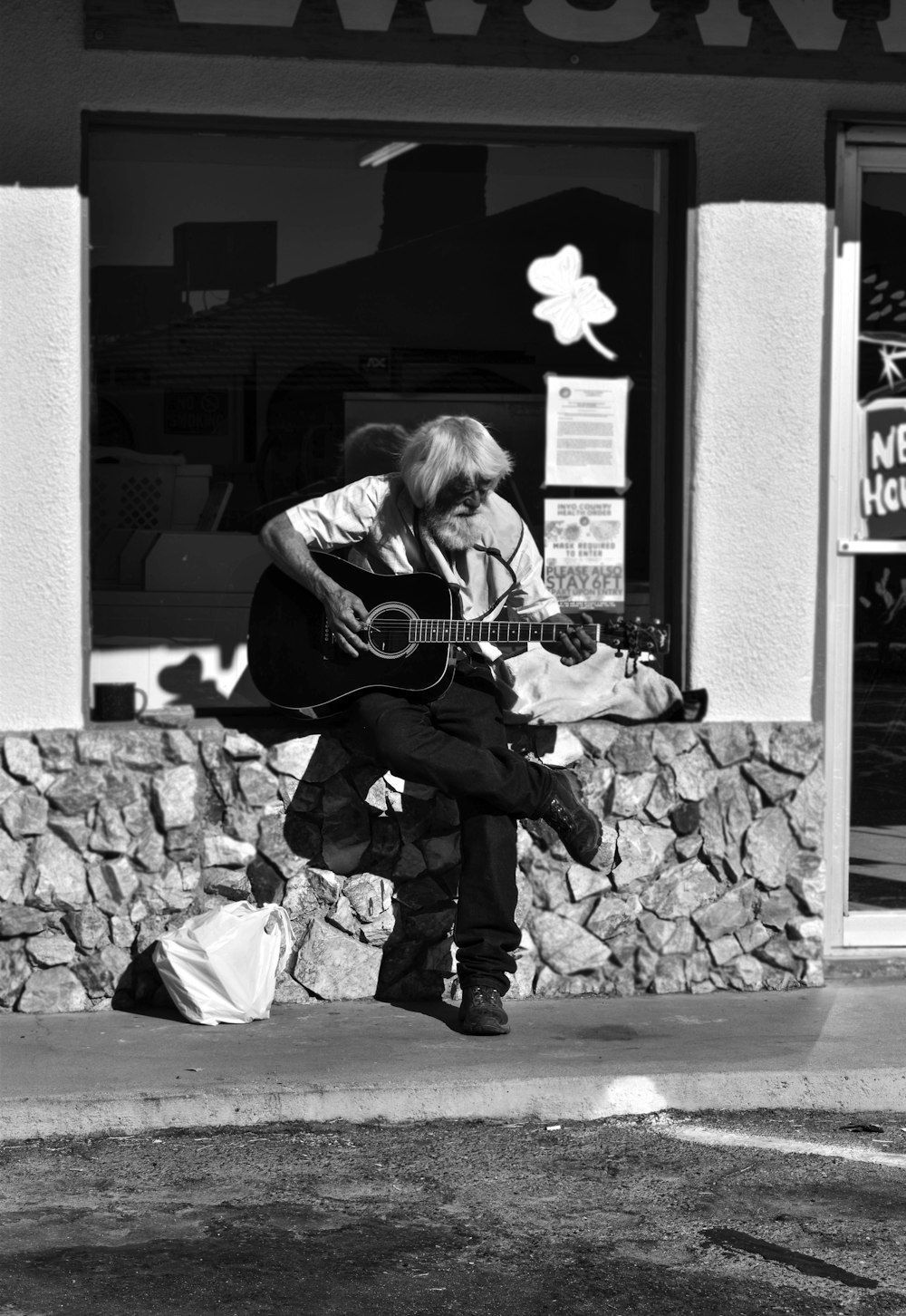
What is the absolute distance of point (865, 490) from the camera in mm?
6258

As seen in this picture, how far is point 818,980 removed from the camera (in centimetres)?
622

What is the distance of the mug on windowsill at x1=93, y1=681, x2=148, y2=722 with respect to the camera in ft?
19.8

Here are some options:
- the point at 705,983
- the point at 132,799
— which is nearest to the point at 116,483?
the point at 132,799

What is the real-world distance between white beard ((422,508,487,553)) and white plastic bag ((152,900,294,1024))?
1.34m

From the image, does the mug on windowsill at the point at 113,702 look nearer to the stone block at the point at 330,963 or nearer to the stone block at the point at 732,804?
the stone block at the point at 330,963

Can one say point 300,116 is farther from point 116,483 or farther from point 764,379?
point 764,379

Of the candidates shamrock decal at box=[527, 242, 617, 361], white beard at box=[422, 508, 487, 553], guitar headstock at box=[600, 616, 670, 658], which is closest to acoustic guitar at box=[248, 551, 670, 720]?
guitar headstock at box=[600, 616, 670, 658]

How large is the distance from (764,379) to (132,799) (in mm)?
2574

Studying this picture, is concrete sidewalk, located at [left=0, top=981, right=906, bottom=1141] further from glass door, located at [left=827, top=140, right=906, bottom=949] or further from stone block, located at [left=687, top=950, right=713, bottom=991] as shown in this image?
glass door, located at [left=827, top=140, right=906, bottom=949]

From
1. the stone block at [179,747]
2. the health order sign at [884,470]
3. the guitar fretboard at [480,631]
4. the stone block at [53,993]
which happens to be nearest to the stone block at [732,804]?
Answer: the guitar fretboard at [480,631]

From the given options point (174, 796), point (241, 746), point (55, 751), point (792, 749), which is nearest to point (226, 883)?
point (174, 796)

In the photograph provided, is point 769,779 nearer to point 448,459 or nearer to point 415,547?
point 415,547

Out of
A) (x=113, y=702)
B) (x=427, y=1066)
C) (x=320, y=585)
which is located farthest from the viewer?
(x=113, y=702)

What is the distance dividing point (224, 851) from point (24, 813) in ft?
2.17
